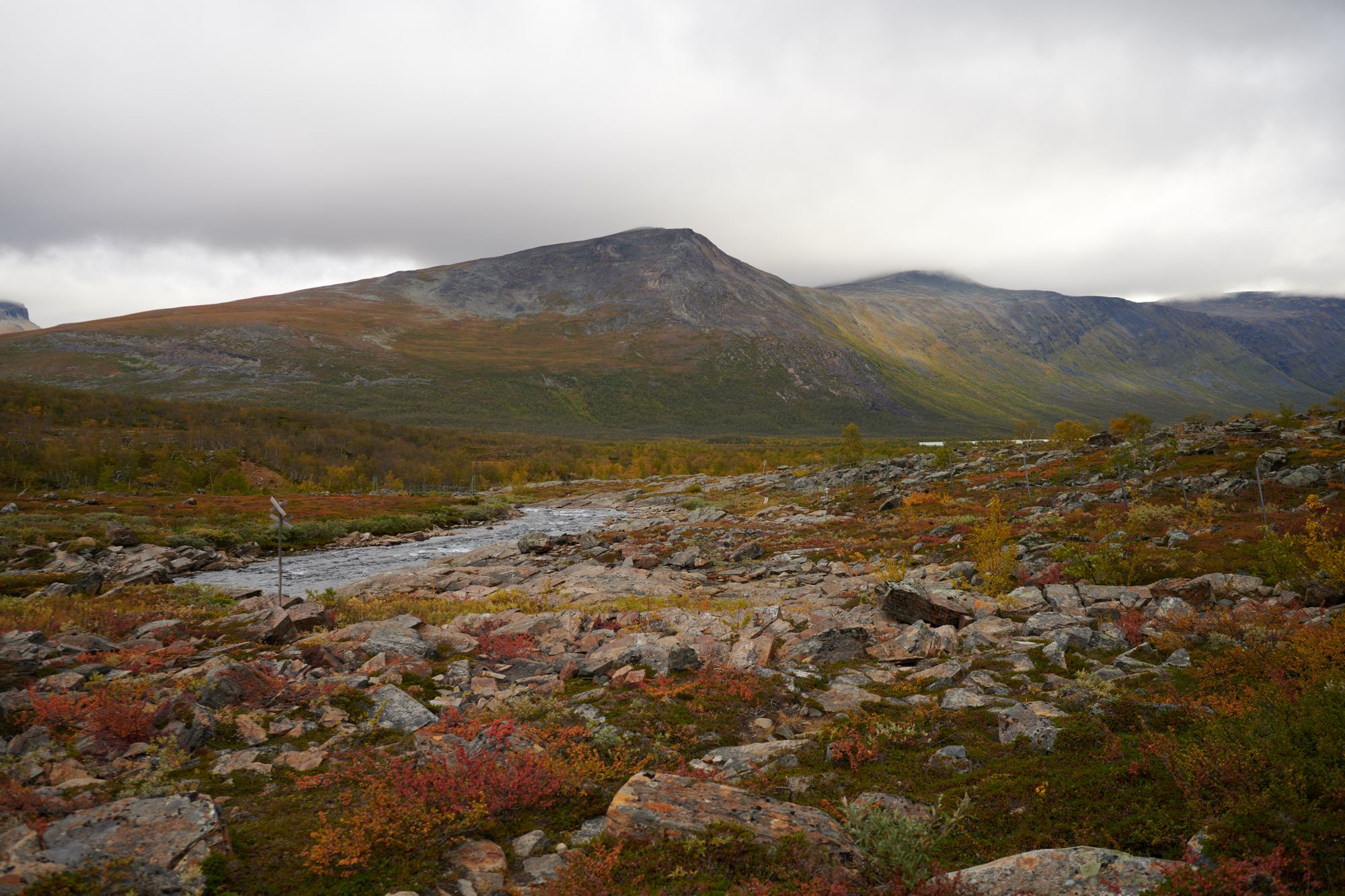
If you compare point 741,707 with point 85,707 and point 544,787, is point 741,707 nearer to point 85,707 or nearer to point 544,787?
point 544,787

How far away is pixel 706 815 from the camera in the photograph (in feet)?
23.3

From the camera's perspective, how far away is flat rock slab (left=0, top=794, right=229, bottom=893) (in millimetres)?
5859

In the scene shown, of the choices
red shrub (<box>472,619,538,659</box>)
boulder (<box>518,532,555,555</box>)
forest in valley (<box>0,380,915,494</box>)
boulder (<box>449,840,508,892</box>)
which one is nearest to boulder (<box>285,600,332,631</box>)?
red shrub (<box>472,619,538,659</box>)

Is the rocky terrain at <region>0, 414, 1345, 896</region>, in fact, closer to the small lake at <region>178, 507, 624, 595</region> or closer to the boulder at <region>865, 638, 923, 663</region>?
the boulder at <region>865, 638, 923, 663</region>

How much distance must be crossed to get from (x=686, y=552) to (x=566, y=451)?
138392mm

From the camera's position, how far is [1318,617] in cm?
1227

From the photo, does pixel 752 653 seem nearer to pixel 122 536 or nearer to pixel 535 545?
pixel 535 545

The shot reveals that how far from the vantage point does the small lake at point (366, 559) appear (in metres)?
37.6

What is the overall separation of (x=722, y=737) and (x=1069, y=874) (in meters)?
5.63

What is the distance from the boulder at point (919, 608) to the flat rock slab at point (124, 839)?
1566cm

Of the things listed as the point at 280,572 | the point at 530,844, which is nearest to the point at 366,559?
the point at 280,572

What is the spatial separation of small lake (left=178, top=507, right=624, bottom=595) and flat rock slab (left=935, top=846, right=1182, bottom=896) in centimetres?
2782

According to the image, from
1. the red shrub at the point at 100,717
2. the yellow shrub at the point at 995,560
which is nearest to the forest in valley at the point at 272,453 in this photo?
the yellow shrub at the point at 995,560

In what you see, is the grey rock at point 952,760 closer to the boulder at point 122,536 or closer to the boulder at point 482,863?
the boulder at point 482,863
